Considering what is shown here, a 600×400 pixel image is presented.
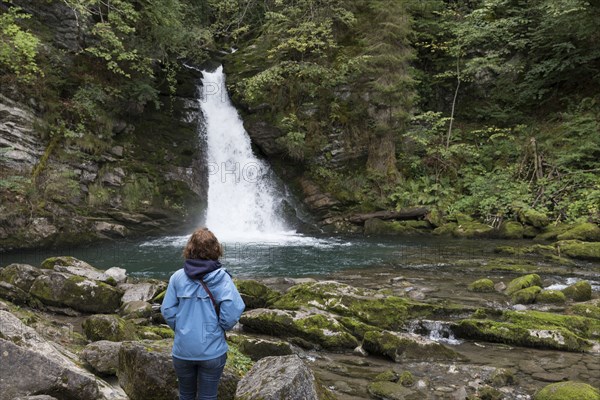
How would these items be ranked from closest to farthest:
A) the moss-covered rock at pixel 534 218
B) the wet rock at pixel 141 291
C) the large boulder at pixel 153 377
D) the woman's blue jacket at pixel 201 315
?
the woman's blue jacket at pixel 201 315 → the large boulder at pixel 153 377 → the wet rock at pixel 141 291 → the moss-covered rock at pixel 534 218

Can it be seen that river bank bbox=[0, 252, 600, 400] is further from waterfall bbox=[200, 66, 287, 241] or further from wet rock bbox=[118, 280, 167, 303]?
waterfall bbox=[200, 66, 287, 241]

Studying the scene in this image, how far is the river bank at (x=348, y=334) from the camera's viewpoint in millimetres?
4668

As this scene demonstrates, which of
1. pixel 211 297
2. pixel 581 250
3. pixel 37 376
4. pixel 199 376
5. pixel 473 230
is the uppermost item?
pixel 211 297

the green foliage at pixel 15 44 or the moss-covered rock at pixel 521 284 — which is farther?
the green foliage at pixel 15 44

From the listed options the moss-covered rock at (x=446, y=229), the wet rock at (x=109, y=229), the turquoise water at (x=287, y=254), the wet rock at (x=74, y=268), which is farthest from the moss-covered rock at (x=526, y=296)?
the wet rock at (x=109, y=229)

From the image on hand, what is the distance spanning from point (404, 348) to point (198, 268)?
4275mm

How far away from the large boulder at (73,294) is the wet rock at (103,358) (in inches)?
141

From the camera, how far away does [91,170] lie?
18.0 metres

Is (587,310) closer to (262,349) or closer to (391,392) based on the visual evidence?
(391,392)

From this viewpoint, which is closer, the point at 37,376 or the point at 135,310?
the point at 37,376

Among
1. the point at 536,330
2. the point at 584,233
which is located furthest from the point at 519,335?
the point at 584,233

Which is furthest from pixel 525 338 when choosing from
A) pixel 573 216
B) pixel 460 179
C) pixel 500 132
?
pixel 500 132

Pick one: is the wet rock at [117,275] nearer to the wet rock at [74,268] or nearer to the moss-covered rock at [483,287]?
the wet rock at [74,268]

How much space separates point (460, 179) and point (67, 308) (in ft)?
58.2
